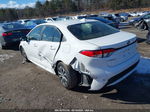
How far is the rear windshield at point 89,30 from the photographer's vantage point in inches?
141

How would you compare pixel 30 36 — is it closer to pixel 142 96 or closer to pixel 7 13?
pixel 142 96

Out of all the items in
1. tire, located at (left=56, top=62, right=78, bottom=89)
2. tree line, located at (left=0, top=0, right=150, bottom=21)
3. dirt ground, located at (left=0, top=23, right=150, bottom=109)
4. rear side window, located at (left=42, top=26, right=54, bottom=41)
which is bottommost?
dirt ground, located at (left=0, top=23, right=150, bottom=109)

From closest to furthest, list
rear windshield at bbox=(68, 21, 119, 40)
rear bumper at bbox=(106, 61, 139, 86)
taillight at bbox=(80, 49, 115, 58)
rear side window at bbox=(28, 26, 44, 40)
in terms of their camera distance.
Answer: taillight at bbox=(80, 49, 115, 58)
rear bumper at bbox=(106, 61, 139, 86)
rear windshield at bbox=(68, 21, 119, 40)
rear side window at bbox=(28, 26, 44, 40)

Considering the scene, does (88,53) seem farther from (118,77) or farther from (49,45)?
(49,45)

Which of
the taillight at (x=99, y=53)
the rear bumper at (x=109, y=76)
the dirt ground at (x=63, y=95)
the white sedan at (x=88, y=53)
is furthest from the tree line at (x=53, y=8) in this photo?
the taillight at (x=99, y=53)

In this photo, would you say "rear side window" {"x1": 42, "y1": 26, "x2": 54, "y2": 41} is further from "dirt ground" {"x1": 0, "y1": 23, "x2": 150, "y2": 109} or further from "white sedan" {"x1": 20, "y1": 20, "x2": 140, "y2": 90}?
Result: "dirt ground" {"x1": 0, "y1": 23, "x2": 150, "y2": 109}

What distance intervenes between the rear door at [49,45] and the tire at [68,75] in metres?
0.43

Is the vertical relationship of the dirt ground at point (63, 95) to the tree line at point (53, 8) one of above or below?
below

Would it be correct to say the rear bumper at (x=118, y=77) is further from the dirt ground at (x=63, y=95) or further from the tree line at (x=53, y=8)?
the tree line at (x=53, y=8)

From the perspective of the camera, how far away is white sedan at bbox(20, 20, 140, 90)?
10.00 ft

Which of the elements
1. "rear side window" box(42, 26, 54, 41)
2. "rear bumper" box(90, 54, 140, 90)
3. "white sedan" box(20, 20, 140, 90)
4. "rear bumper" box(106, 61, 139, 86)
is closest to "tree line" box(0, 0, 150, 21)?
"rear side window" box(42, 26, 54, 41)

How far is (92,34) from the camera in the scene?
3678 millimetres

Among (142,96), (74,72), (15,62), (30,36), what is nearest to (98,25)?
(74,72)

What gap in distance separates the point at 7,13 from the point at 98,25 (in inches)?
3091
